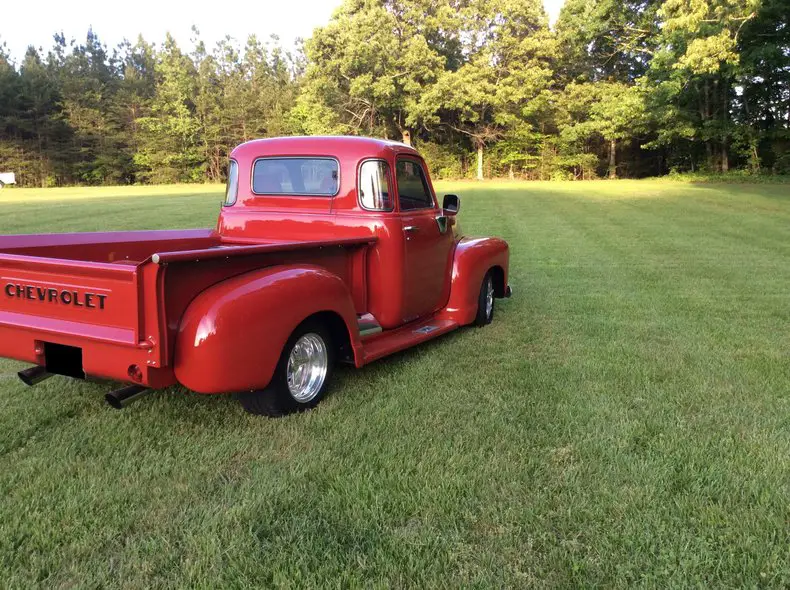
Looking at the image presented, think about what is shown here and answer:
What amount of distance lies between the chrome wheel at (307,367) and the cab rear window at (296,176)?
1.46 m

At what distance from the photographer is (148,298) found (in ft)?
9.39

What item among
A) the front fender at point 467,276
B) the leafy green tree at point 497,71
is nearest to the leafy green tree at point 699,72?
the leafy green tree at point 497,71

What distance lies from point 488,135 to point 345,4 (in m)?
13.4

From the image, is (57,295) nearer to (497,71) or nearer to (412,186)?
(412,186)

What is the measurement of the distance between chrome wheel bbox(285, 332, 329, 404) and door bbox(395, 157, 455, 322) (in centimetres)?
110

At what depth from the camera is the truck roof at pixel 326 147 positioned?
15.4 ft

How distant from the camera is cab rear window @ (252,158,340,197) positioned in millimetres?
4770

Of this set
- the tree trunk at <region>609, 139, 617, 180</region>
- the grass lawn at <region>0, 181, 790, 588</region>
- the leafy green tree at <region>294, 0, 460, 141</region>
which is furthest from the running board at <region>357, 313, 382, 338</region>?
the tree trunk at <region>609, 139, 617, 180</region>

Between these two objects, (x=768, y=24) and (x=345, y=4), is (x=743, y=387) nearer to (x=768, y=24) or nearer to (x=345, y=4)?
(x=768, y=24)

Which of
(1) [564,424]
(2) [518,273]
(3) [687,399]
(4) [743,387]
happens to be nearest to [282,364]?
(1) [564,424]

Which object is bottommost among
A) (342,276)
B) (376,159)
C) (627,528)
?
(627,528)

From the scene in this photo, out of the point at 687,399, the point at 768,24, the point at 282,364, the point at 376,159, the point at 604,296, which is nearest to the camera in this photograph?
the point at 282,364

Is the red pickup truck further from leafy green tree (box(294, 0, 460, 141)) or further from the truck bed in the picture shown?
leafy green tree (box(294, 0, 460, 141))

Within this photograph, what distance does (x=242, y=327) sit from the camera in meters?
3.10
